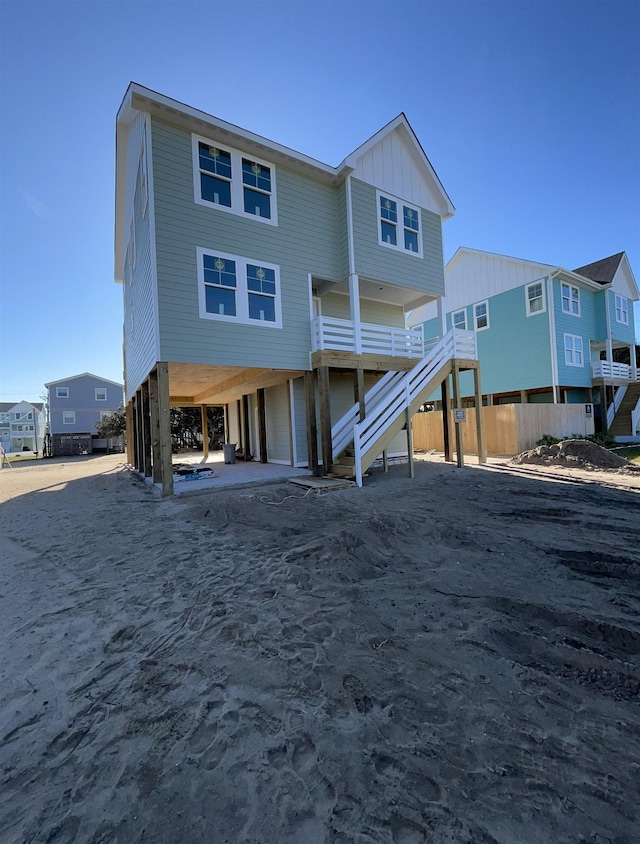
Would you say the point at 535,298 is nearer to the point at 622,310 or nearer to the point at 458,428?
the point at 622,310

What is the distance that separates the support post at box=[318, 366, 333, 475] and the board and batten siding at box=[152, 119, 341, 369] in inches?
30.0

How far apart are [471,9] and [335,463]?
1211 centimetres

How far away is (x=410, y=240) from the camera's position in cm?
1243

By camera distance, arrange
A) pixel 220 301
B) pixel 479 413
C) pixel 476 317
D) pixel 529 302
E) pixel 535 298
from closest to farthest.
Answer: pixel 220 301, pixel 479 413, pixel 535 298, pixel 529 302, pixel 476 317

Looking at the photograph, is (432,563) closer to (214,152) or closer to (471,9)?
(214,152)

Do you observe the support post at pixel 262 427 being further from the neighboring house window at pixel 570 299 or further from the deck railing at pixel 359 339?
the neighboring house window at pixel 570 299

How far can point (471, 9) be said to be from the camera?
919cm

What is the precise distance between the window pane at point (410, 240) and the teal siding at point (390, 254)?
0.32 meters

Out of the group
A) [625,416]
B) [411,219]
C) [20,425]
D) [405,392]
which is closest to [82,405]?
[20,425]

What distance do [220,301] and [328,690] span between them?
883 centimetres

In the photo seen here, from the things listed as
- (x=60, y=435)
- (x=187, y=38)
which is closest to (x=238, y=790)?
(x=187, y=38)

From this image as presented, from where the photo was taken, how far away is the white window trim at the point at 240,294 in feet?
29.5

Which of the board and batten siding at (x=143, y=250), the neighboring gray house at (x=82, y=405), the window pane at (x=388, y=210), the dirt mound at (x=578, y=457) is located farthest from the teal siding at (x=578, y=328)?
the neighboring gray house at (x=82, y=405)

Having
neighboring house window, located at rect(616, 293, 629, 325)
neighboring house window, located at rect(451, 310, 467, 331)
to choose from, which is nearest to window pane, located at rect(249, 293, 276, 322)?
neighboring house window, located at rect(451, 310, 467, 331)
